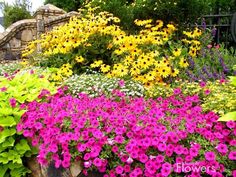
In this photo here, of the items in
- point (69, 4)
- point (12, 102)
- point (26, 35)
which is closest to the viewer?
point (12, 102)

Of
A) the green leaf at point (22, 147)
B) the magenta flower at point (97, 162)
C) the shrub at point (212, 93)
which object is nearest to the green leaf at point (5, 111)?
the green leaf at point (22, 147)

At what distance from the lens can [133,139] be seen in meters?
2.42

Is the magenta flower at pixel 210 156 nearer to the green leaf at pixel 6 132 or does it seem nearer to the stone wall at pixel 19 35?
the green leaf at pixel 6 132

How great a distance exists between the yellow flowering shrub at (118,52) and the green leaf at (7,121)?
4.98 feet

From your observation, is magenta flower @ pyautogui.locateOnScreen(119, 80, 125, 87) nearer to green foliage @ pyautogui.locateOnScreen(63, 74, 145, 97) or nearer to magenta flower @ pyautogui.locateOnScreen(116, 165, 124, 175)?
green foliage @ pyautogui.locateOnScreen(63, 74, 145, 97)

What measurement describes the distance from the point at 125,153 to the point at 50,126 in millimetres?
708

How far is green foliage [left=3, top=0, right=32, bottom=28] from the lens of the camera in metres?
13.6

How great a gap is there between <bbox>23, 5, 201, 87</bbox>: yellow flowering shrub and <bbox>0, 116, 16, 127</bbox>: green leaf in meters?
1.52

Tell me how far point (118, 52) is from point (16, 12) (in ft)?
34.0

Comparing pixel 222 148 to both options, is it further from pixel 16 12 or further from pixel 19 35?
pixel 16 12

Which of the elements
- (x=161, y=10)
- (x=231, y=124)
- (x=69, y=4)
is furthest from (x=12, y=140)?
(x=69, y=4)

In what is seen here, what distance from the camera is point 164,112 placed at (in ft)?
9.87

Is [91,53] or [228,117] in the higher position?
[91,53]

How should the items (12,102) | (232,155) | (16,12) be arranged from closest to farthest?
(232,155) → (12,102) → (16,12)
